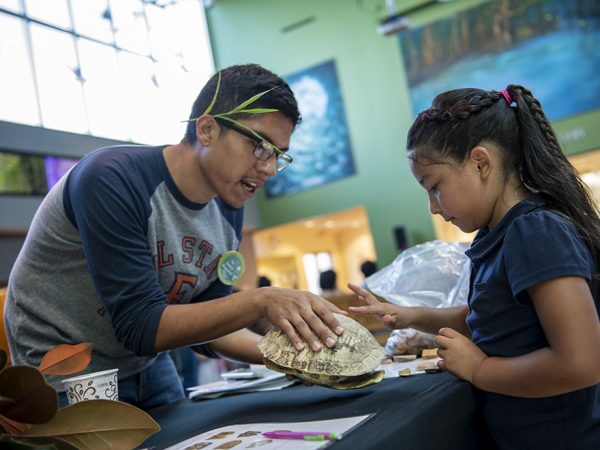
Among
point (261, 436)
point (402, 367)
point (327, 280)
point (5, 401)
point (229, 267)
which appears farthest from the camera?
point (327, 280)

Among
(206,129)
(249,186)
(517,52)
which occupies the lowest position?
(249,186)

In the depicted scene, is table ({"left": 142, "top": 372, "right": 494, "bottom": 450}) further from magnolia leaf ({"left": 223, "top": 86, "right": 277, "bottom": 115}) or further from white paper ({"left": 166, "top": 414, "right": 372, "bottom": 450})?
magnolia leaf ({"left": 223, "top": 86, "right": 277, "bottom": 115})

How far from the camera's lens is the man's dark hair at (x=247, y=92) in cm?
131

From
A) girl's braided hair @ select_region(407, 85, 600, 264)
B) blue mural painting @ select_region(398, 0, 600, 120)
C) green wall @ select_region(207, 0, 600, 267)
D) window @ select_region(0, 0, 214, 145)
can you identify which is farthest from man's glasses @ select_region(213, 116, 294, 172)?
green wall @ select_region(207, 0, 600, 267)

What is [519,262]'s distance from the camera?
35.2 inches

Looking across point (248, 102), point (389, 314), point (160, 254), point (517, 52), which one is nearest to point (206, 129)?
point (248, 102)

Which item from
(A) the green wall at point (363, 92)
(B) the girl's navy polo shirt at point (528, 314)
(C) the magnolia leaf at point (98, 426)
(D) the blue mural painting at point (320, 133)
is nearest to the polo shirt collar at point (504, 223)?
(B) the girl's navy polo shirt at point (528, 314)

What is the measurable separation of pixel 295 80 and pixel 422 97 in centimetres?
251

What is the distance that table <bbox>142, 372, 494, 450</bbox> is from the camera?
71 centimetres

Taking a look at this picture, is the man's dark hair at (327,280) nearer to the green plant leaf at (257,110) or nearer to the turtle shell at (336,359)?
the green plant leaf at (257,110)

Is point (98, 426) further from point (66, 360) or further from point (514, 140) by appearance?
point (514, 140)

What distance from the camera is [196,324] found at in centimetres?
101

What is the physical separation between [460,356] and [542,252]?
23 centimetres

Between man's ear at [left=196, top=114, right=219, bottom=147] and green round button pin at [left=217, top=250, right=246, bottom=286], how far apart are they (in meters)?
0.29
